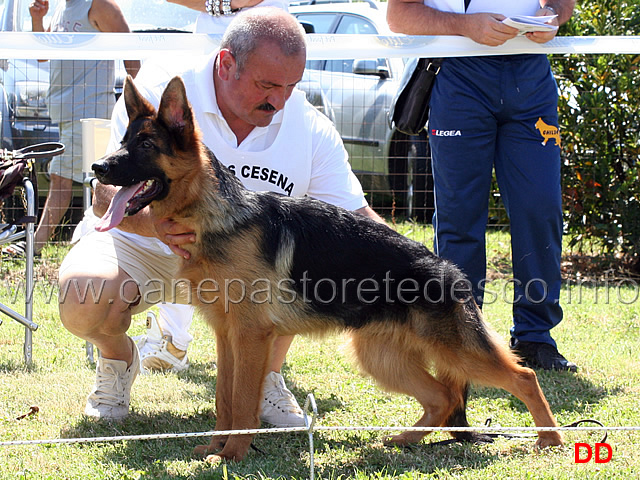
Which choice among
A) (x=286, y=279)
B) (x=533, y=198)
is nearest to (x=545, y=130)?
(x=533, y=198)

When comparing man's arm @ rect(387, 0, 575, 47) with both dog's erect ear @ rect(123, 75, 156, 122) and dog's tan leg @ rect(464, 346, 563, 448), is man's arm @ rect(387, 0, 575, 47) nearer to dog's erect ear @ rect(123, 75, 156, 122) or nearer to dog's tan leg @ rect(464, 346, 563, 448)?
dog's tan leg @ rect(464, 346, 563, 448)

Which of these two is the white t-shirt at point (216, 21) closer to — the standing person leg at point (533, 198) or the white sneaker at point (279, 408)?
the standing person leg at point (533, 198)

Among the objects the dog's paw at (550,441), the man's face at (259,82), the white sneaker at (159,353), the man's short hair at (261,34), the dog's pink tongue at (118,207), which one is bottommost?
the white sneaker at (159,353)

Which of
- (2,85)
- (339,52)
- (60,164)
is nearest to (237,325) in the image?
(339,52)

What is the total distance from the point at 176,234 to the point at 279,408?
118 cm

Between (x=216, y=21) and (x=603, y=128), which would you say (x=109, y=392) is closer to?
(x=216, y=21)

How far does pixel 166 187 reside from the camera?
3.15m

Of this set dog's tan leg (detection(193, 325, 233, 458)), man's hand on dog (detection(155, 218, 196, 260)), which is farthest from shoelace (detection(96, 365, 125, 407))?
man's hand on dog (detection(155, 218, 196, 260))

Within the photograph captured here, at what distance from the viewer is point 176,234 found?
3260 mm

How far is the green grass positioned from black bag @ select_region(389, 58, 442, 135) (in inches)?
66.3

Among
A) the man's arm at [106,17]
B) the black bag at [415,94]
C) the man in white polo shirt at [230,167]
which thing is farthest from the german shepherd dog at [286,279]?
the man's arm at [106,17]

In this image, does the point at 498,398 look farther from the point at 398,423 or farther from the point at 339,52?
the point at 339,52

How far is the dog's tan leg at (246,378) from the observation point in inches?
123

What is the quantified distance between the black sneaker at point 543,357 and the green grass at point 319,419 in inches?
4.5
